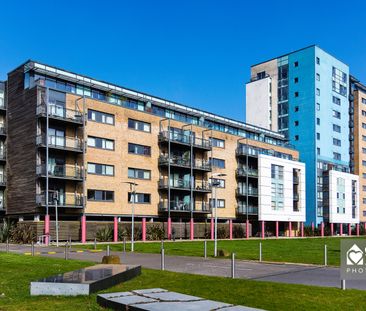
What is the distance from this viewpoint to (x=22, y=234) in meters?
45.7

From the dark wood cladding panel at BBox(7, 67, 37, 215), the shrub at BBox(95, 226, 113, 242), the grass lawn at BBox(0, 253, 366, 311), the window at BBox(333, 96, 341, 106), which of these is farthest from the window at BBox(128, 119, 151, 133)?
the window at BBox(333, 96, 341, 106)

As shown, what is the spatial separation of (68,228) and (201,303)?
41.2 m

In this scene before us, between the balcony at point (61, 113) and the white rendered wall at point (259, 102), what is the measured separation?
5217cm

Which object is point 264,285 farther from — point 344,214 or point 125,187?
point 344,214

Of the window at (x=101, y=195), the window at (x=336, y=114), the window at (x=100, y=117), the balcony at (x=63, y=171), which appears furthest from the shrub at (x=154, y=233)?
the window at (x=336, y=114)

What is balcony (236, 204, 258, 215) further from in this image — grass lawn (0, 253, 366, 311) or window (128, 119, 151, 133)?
grass lawn (0, 253, 366, 311)

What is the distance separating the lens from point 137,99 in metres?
58.8

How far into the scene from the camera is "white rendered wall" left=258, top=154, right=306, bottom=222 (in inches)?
2830

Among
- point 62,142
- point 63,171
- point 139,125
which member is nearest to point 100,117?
point 62,142

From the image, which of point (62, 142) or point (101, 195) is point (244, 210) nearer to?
point (101, 195)

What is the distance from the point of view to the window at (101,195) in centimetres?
5018

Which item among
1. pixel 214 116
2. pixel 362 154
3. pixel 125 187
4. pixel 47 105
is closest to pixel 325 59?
pixel 362 154

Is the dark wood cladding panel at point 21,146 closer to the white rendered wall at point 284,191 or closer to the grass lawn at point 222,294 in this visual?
the grass lawn at point 222,294

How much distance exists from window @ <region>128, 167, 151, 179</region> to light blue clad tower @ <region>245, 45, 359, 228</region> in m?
41.1
